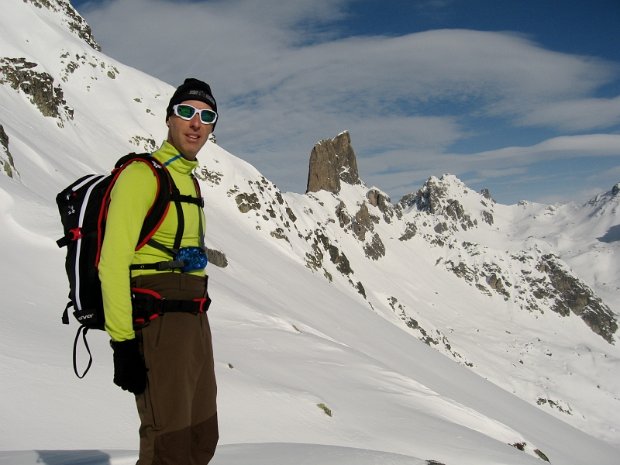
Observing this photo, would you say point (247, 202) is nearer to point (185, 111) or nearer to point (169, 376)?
point (185, 111)

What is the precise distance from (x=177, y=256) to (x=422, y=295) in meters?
162

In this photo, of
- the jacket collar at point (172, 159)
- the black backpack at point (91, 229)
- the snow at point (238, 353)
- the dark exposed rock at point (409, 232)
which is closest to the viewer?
the black backpack at point (91, 229)

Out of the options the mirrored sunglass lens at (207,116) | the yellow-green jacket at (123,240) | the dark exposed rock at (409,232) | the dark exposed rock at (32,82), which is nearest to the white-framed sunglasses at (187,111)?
the mirrored sunglass lens at (207,116)

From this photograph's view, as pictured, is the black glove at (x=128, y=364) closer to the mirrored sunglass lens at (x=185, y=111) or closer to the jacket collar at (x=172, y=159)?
the jacket collar at (x=172, y=159)

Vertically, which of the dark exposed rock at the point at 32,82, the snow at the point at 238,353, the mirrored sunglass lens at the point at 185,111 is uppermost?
the dark exposed rock at the point at 32,82

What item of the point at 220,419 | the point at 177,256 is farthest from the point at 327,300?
the point at 177,256

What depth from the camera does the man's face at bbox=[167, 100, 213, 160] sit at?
3.67 m

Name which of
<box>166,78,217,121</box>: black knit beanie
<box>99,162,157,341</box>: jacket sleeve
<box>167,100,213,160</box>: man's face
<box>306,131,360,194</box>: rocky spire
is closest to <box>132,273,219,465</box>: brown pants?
<box>99,162,157,341</box>: jacket sleeve

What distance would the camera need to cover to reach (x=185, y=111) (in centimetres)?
369

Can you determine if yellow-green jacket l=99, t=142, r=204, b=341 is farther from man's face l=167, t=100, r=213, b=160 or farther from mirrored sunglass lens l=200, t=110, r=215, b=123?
mirrored sunglass lens l=200, t=110, r=215, b=123

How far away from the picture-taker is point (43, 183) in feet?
71.6

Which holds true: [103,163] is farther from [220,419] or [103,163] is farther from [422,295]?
[422,295]

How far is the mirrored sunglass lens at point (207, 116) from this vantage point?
3746 millimetres

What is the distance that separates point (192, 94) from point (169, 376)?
6.63ft
